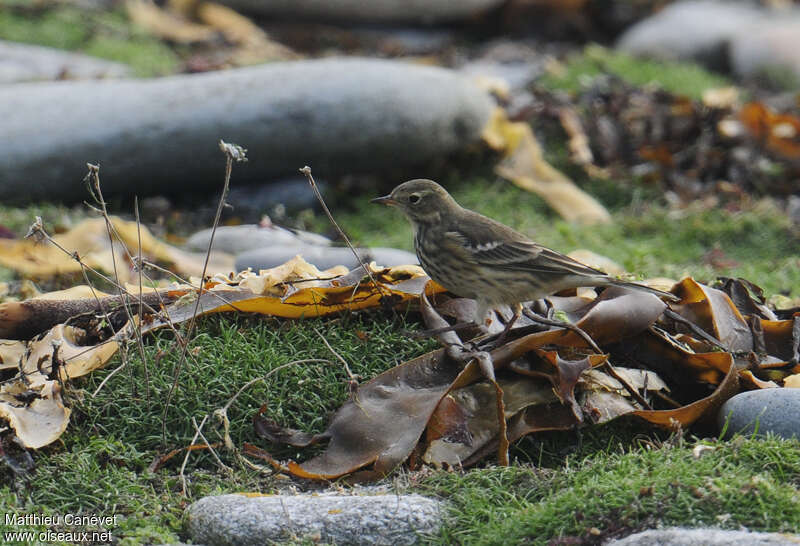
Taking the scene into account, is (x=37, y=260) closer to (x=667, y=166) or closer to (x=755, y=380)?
(x=755, y=380)

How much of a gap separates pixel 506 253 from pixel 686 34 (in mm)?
9506

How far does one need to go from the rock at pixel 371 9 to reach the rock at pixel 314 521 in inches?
421

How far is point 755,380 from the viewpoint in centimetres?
446

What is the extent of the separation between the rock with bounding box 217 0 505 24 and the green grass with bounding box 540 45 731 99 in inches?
74.9

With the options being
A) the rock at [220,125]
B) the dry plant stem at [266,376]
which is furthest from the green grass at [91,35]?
the dry plant stem at [266,376]

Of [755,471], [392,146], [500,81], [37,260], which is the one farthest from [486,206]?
[755,471]

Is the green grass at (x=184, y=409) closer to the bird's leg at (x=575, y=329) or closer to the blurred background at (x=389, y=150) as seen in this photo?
the bird's leg at (x=575, y=329)

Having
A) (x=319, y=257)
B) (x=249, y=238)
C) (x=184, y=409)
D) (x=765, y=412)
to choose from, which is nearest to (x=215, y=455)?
(x=184, y=409)

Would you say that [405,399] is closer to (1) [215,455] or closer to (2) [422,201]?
(1) [215,455]

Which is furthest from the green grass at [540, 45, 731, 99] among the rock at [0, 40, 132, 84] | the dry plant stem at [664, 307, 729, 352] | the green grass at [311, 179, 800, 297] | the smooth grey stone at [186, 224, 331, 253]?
the dry plant stem at [664, 307, 729, 352]

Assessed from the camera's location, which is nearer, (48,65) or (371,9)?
(48,65)

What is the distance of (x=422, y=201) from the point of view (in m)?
5.26

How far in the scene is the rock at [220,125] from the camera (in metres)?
7.98

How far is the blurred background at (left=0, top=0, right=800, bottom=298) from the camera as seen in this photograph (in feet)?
25.5
